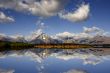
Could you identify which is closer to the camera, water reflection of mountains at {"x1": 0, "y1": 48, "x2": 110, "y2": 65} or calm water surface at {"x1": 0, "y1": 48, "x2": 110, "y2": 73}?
calm water surface at {"x1": 0, "y1": 48, "x2": 110, "y2": 73}

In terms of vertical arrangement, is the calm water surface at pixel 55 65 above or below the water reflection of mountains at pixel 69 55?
below

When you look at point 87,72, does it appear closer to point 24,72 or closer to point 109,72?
point 109,72

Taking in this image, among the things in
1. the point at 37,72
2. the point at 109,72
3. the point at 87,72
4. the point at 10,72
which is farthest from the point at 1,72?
the point at 109,72

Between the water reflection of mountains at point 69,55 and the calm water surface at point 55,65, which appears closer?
the calm water surface at point 55,65

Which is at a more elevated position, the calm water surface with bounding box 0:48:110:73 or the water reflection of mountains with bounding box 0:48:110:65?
the water reflection of mountains with bounding box 0:48:110:65

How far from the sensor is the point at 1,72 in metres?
22.8

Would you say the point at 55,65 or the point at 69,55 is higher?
the point at 69,55

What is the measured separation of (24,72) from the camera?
23.6 metres

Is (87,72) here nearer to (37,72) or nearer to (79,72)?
(79,72)

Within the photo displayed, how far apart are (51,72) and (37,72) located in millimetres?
1261

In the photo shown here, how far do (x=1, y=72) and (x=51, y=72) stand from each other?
443cm

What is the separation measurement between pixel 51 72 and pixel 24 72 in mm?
2472

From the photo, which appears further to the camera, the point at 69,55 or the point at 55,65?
the point at 69,55

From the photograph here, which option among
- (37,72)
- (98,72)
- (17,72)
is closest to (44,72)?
(37,72)
